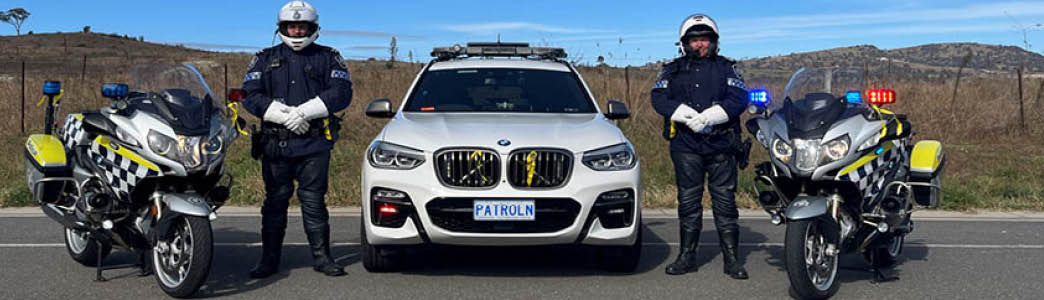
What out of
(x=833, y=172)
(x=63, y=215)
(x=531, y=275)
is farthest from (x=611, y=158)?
(x=63, y=215)

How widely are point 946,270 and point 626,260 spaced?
2240mm

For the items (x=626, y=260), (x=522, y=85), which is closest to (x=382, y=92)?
(x=522, y=85)

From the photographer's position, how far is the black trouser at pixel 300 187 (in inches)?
269

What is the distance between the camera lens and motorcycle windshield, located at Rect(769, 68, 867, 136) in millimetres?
6125

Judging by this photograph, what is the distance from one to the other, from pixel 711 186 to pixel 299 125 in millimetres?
2665

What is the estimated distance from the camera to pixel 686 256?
703cm

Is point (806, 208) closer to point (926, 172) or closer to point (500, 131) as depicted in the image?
point (926, 172)

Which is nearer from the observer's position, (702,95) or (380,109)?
(702,95)

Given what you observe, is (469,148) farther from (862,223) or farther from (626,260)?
(862,223)

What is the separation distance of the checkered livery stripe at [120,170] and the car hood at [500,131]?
147 centimetres

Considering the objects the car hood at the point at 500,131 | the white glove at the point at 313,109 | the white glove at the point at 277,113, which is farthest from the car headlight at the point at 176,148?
the car hood at the point at 500,131

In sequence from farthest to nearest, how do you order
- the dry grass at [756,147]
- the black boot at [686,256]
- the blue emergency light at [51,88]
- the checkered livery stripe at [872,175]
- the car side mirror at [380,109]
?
1. the dry grass at [756,147]
2. the car side mirror at [380,109]
3. the black boot at [686,256]
4. the blue emergency light at [51,88]
5. the checkered livery stripe at [872,175]

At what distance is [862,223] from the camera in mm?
6395

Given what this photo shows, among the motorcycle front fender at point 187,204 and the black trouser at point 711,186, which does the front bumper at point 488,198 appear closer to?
the black trouser at point 711,186
